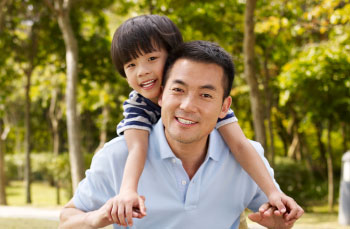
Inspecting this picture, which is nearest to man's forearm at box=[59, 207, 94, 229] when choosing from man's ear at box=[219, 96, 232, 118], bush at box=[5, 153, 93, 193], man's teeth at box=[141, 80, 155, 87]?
man's teeth at box=[141, 80, 155, 87]

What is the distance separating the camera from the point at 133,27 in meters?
3.04

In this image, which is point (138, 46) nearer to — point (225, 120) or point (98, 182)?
point (225, 120)

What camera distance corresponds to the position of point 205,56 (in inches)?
103

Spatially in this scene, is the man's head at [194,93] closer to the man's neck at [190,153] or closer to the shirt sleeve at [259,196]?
the man's neck at [190,153]

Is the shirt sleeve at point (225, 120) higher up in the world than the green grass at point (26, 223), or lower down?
higher up

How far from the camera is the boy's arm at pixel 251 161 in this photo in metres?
2.64

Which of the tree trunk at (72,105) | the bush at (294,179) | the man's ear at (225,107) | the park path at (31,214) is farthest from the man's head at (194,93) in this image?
the bush at (294,179)

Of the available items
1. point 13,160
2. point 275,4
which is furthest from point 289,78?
point 13,160

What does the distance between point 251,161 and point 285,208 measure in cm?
36

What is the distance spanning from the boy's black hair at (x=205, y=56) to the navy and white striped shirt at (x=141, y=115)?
0.86 ft

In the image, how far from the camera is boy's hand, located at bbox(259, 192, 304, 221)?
7.97 feet

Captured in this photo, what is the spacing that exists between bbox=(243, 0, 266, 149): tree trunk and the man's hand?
578cm

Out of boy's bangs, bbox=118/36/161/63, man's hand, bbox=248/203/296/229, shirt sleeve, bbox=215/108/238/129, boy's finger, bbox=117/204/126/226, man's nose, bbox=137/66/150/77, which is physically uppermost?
boy's bangs, bbox=118/36/161/63

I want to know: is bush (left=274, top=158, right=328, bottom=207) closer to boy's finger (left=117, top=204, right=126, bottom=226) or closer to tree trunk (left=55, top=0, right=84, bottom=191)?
tree trunk (left=55, top=0, right=84, bottom=191)
